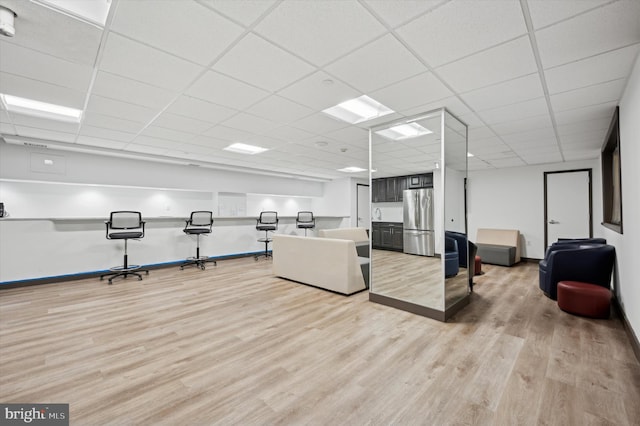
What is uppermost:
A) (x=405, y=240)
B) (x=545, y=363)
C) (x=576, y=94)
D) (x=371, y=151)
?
(x=576, y=94)

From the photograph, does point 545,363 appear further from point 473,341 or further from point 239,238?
point 239,238

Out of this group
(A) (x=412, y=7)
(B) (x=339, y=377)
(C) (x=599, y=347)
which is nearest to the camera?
(A) (x=412, y=7)

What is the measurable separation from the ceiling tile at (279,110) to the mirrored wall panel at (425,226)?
1137mm

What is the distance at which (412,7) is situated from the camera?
1640mm

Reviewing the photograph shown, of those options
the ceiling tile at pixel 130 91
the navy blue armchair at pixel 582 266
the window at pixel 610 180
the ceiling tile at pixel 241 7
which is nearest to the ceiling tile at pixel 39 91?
the ceiling tile at pixel 130 91

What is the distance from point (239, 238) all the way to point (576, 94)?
6.86 meters

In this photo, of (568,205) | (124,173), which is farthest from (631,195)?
(124,173)

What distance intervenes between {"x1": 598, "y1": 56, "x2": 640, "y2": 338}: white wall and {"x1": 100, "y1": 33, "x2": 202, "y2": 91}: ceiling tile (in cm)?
369

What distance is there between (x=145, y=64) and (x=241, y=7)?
3.89ft

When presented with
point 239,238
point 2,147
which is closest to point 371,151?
point 239,238

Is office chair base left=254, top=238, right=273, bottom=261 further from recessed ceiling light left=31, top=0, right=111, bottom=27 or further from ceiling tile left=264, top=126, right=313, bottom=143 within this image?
recessed ceiling light left=31, top=0, right=111, bottom=27

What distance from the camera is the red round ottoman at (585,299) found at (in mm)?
3135

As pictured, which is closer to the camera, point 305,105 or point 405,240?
point 305,105
